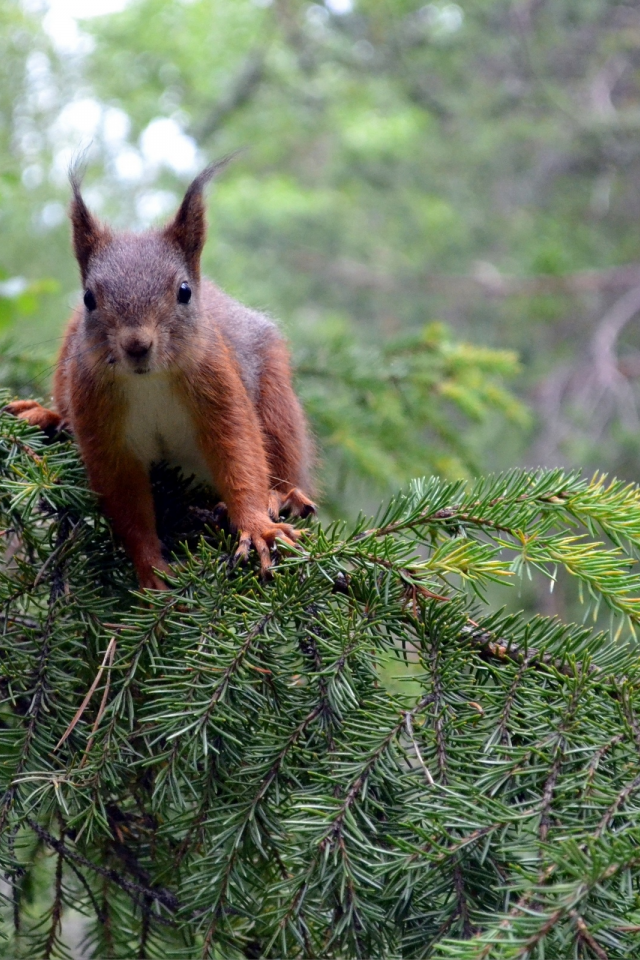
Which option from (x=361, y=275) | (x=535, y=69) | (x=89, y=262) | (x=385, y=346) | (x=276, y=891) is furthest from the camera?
(x=361, y=275)

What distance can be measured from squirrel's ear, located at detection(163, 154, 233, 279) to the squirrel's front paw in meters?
0.48

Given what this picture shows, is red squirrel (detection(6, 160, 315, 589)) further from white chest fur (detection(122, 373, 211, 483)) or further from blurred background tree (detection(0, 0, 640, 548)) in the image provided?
blurred background tree (detection(0, 0, 640, 548))

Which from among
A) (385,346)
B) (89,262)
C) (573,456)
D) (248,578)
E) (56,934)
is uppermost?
(89,262)

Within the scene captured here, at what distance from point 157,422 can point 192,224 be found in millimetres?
327

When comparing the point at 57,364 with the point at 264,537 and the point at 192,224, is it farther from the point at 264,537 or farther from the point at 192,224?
the point at 264,537

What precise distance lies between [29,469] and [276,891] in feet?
2.17

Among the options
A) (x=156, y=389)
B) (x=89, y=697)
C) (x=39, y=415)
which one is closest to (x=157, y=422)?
(x=156, y=389)

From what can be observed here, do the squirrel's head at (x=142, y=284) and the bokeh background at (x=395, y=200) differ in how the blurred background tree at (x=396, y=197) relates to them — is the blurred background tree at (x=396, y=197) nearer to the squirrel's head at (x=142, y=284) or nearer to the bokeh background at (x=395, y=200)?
the bokeh background at (x=395, y=200)

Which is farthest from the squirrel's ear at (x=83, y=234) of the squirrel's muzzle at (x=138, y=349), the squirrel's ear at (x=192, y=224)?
the squirrel's muzzle at (x=138, y=349)

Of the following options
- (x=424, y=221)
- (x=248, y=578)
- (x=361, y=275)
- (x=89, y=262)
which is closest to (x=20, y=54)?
(x=361, y=275)

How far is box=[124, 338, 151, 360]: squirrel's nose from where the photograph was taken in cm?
127

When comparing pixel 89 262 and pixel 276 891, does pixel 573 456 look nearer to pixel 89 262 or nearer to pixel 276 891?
pixel 89 262

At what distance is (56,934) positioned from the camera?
1.03 metres

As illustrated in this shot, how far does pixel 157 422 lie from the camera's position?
1428 mm
